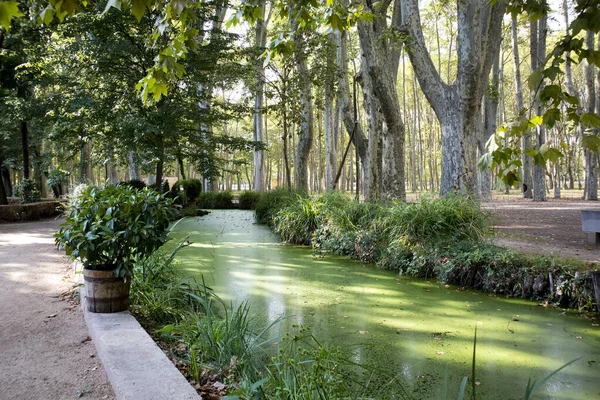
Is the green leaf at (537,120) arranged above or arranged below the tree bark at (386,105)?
below

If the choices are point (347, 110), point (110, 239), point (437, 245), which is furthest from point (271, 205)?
point (110, 239)

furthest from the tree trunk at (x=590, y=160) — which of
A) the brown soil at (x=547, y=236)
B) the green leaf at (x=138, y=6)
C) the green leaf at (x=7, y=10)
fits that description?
the green leaf at (x=7, y=10)

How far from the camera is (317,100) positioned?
44.1 feet

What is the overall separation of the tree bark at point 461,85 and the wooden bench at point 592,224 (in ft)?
5.69

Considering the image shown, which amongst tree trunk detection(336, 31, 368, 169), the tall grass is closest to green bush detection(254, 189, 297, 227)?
tree trunk detection(336, 31, 368, 169)

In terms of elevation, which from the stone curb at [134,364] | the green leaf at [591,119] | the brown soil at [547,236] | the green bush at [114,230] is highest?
the green leaf at [591,119]

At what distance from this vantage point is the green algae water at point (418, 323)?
295cm

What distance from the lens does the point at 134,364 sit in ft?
7.80

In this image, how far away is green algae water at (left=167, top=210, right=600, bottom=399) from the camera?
295 cm

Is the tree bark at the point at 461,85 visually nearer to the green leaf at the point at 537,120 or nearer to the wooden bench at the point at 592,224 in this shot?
the wooden bench at the point at 592,224

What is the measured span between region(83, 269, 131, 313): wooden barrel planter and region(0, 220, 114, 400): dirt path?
23cm

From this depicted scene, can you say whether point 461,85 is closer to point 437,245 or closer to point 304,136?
point 437,245

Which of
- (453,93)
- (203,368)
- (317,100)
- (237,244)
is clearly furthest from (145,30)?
(203,368)

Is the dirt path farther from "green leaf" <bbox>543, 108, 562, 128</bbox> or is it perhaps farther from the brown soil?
the brown soil
